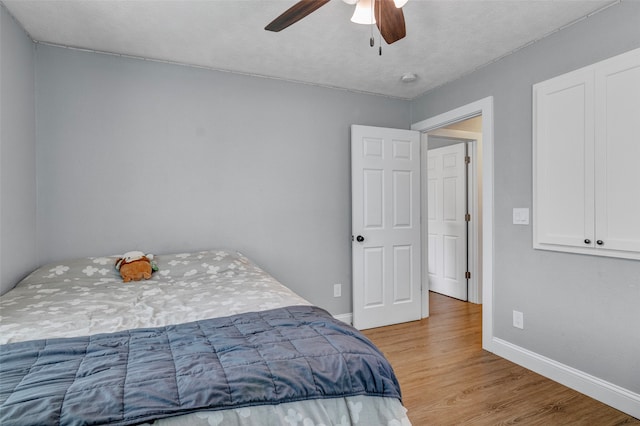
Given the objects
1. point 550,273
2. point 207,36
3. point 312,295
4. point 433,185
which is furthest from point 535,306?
point 207,36

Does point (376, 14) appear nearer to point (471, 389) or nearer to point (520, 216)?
point (520, 216)

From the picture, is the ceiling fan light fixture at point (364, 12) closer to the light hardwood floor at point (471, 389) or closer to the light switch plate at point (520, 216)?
the light switch plate at point (520, 216)

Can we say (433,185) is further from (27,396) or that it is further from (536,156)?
(27,396)

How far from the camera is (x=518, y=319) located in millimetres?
2674

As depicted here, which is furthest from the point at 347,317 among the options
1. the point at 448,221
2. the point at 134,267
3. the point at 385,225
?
the point at 448,221

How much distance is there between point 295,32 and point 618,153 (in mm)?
2120

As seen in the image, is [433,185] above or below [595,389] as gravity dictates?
above

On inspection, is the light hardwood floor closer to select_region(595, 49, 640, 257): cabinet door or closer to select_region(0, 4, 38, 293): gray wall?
select_region(595, 49, 640, 257): cabinet door

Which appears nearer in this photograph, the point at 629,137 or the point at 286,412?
the point at 286,412

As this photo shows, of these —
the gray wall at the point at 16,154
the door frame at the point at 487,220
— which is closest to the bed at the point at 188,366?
the gray wall at the point at 16,154

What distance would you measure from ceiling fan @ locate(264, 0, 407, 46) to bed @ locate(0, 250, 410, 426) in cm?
137

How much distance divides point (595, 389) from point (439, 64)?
253 centimetres

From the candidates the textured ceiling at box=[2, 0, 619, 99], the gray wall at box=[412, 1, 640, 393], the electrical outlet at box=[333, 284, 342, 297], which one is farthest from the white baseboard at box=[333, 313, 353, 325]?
the textured ceiling at box=[2, 0, 619, 99]

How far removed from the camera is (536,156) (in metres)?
2.51
